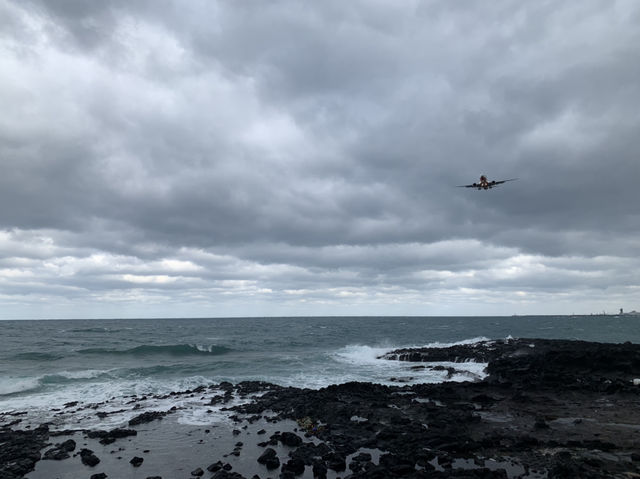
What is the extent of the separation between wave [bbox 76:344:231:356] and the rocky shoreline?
30.1m

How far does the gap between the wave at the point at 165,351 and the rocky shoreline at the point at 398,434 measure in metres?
30.1

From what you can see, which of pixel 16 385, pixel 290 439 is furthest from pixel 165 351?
pixel 290 439

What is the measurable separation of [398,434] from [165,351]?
48366 millimetres

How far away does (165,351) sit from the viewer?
57094mm

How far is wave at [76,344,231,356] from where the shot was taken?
175 ft

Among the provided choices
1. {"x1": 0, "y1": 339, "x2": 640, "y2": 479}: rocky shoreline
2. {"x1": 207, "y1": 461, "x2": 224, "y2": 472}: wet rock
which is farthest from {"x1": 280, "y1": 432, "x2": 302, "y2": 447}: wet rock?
{"x1": 207, "y1": 461, "x2": 224, "y2": 472}: wet rock

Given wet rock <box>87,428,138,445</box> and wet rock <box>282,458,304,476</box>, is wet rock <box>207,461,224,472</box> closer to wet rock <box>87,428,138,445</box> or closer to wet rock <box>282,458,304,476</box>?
wet rock <box>282,458,304,476</box>

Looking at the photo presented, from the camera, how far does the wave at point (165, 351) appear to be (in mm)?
53312

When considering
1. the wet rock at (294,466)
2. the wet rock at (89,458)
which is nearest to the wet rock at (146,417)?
the wet rock at (89,458)

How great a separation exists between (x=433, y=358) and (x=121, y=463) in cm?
3597

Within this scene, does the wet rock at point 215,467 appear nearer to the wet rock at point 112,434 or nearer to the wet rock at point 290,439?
the wet rock at point 290,439

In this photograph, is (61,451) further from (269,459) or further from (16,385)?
(16,385)

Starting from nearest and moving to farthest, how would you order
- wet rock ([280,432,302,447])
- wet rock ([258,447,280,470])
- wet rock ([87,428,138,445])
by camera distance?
wet rock ([258,447,280,470]), wet rock ([280,432,302,447]), wet rock ([87,428,138,445])

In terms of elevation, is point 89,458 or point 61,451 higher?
point 89,458
